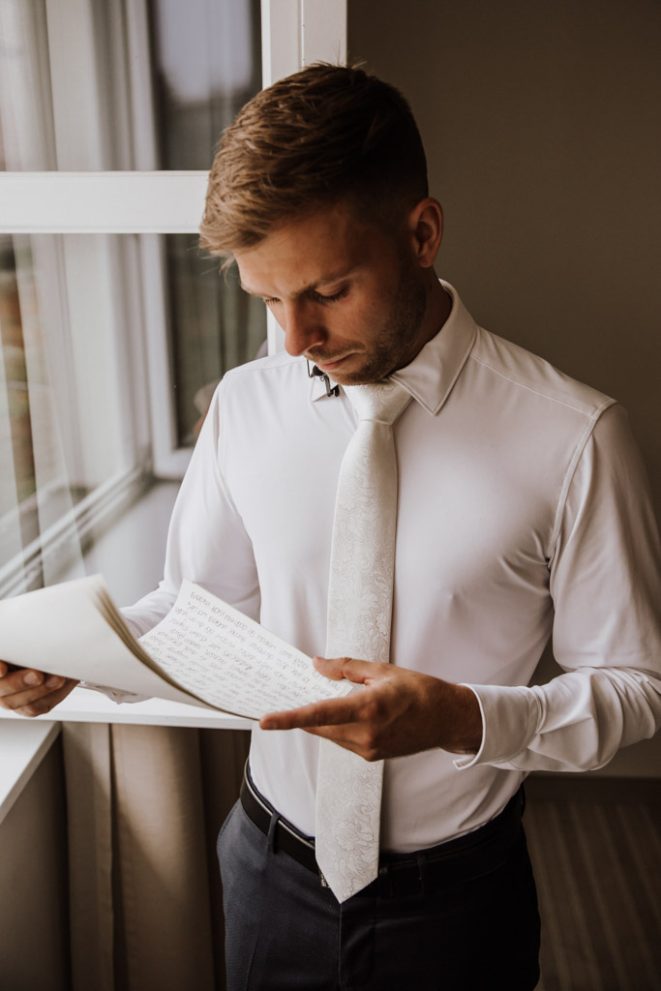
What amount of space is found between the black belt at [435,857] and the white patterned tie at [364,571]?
4 centimetres

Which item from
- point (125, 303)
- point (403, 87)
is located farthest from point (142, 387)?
point (403, 87)

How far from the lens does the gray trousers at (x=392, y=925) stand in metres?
1.07

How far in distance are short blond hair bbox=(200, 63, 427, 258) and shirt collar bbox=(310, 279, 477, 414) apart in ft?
0.54

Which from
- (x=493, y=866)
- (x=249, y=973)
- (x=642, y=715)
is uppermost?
(x=642, y=715)

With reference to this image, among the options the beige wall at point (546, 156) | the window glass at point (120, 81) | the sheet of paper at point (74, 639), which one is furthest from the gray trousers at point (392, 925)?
the beige wall at point (546, 156)

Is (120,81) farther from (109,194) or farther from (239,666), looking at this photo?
(239,666)

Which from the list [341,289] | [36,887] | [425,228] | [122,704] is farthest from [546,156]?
[36,887]

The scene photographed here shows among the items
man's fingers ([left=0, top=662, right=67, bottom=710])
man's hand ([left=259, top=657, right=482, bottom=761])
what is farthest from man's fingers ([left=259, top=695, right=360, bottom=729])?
man's fingers ([left=0, top=662, right=67, bottom=710])

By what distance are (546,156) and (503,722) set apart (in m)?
1.76

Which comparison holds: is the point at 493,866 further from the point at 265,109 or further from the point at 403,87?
the point at 403,87

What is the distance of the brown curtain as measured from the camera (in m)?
1.55

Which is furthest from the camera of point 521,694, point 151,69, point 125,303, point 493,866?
point 125,303

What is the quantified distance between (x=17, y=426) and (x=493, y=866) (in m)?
1.05

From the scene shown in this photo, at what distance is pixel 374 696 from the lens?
2.57ft
